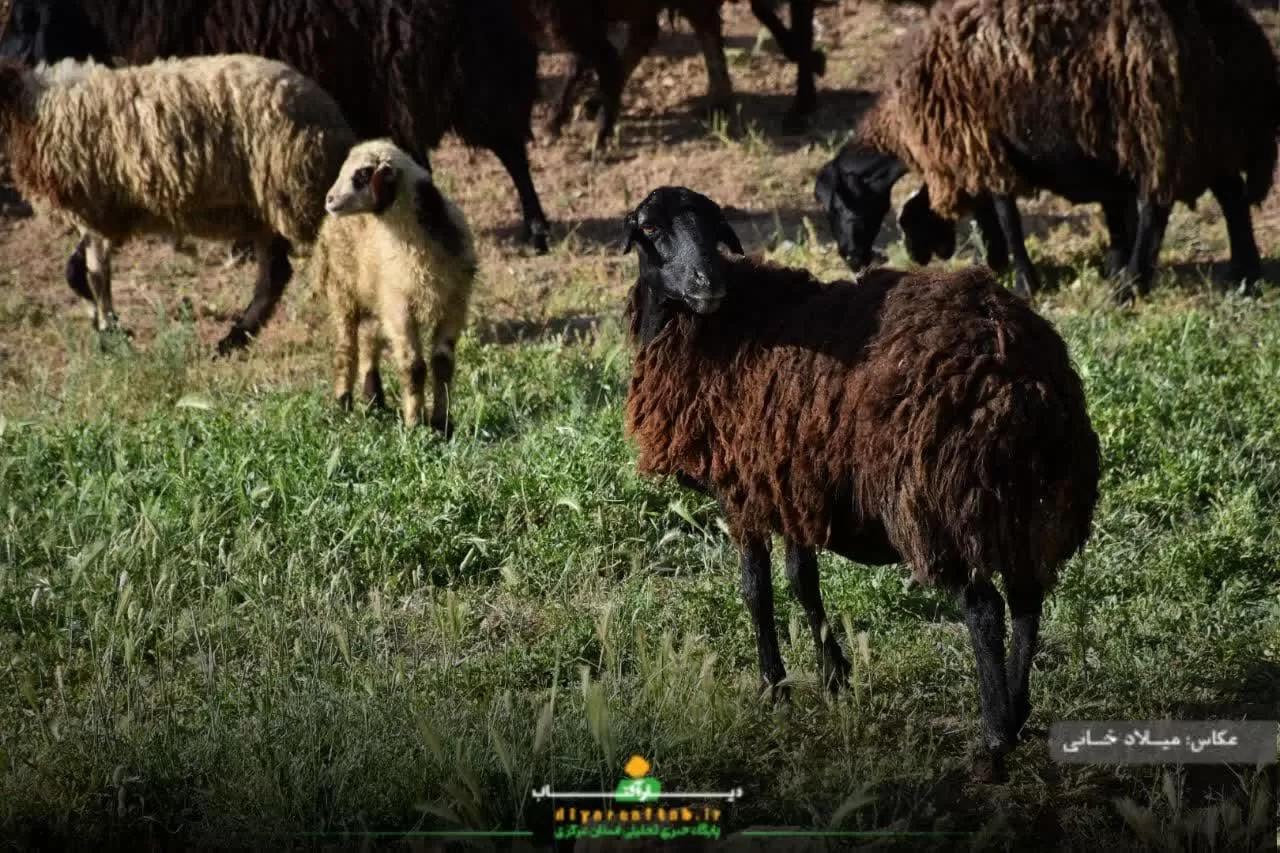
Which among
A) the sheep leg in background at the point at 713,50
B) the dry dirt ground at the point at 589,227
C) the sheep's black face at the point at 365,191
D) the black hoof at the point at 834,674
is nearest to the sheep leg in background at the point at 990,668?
the black hoof at the point at 834,674

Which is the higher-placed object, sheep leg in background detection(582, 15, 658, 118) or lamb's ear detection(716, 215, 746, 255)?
sheep leg in background detection(582, 15, 658, 118)

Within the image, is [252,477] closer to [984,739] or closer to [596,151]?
[984,739]

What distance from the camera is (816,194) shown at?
9.88m

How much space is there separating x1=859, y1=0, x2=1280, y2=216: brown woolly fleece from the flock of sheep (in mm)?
15

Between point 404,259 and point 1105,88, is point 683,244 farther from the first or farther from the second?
point 1105,88

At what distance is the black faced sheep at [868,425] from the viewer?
14.7ft

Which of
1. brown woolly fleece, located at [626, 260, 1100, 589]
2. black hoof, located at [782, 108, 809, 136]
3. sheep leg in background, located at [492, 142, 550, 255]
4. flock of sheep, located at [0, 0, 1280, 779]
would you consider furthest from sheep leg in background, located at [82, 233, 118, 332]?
black hoof, located at [782, 108, 809, 136]

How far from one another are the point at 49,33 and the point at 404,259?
14.5 ft

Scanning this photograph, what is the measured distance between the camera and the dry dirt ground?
9.32 metres

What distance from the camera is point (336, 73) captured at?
32.2 ft

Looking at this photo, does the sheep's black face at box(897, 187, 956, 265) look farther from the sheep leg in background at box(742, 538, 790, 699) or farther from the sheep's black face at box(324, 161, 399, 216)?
the sheep leg in background at box(742, 538, 790, 699)

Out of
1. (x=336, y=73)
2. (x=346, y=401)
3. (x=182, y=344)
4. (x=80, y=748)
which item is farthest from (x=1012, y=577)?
(x=336, y=73)

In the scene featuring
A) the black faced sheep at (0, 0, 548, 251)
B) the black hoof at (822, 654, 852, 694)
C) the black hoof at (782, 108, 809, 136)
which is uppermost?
the black faced sheep at (0, 0, 548, 251)

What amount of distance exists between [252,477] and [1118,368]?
381 centimetres
